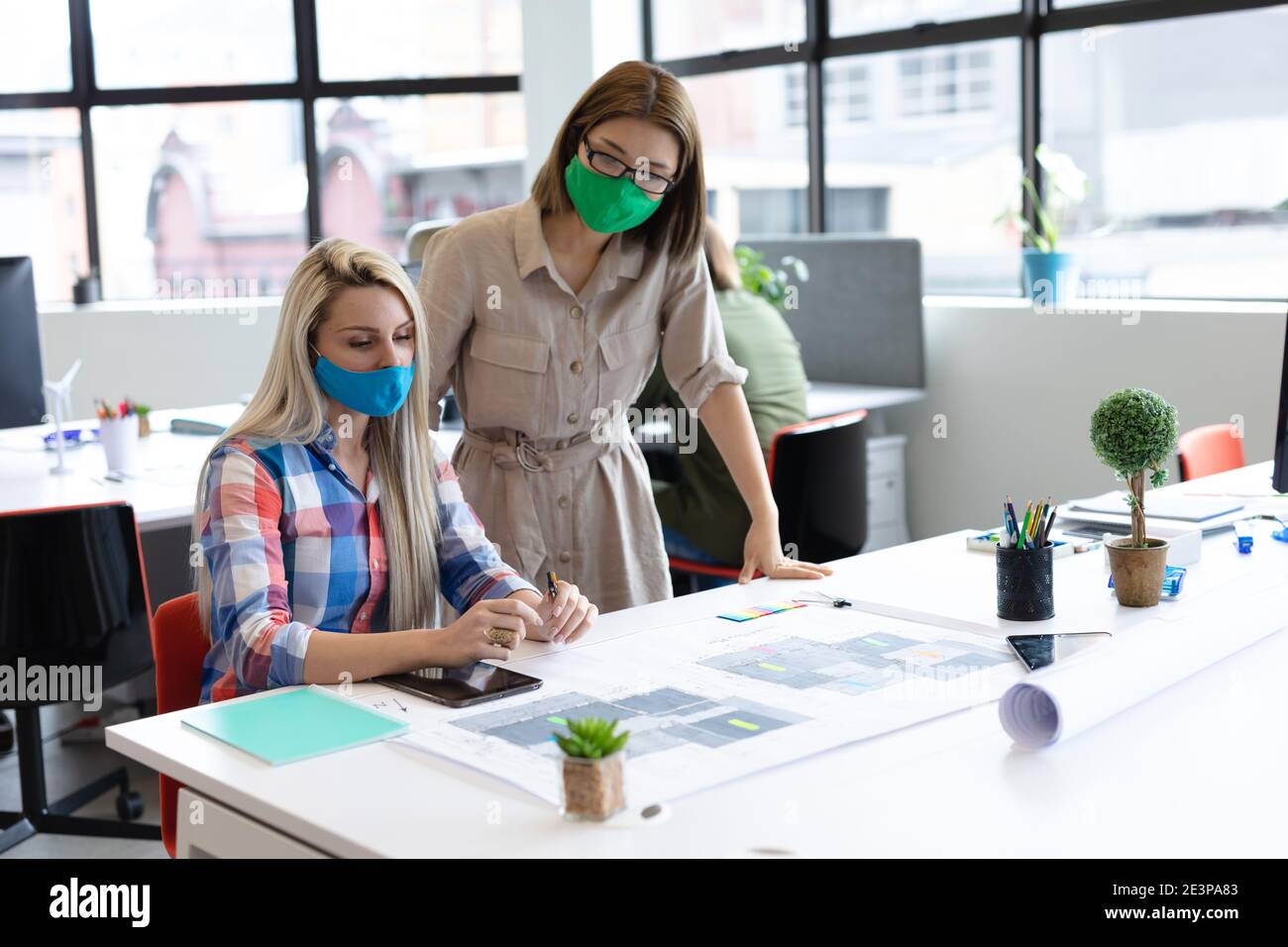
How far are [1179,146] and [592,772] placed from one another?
135 inches

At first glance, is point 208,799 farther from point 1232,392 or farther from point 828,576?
point 1232,392

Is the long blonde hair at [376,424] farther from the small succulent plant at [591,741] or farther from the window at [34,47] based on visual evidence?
the window at [34,47]

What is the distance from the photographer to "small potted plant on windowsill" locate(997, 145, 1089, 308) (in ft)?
12.9

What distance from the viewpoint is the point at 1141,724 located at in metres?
1.32

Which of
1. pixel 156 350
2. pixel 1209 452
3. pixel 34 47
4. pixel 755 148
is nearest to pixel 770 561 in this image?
pixel 1209 452

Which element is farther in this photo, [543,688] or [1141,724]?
[543,688]

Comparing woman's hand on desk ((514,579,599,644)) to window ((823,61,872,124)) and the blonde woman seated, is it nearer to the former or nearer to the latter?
the blonde woman seated

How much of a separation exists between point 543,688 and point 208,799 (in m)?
0.36

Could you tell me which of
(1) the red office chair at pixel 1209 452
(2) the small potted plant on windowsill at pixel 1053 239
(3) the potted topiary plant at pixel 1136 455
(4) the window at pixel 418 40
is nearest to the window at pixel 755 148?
(4) the window at pixel 418 40

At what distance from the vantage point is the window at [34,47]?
533 centimetres

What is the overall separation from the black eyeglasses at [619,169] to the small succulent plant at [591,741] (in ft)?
3.37

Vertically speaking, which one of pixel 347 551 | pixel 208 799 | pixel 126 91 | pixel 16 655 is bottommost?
pixel 16 655

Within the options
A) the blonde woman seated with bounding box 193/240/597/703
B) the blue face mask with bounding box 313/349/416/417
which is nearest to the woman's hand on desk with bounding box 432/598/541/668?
the blonde woman seated with bounding box 193/240/597/703
